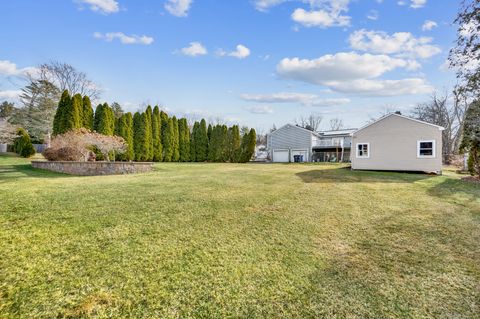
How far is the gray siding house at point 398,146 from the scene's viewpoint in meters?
14.4

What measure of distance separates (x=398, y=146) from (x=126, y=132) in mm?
21103

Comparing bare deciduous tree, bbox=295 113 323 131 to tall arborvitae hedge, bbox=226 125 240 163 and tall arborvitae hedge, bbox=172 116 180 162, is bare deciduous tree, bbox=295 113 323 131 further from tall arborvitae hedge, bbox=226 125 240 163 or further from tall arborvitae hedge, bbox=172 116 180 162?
tall arborvitae hedge, bbox=172 116 180 162

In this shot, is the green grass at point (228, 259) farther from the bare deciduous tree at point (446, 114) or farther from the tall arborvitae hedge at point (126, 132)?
the bare deciduous tree at point (446, 114)

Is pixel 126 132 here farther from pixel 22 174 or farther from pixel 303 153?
pixel 303 153

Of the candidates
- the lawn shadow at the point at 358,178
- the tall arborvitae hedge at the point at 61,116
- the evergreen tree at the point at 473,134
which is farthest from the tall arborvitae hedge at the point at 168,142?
the evergreen tree at the point at 473,134

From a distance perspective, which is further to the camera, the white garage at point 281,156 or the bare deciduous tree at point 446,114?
the bare deciduous tree at point 446,114

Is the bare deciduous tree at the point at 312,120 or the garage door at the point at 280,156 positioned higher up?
the bare deciduous tree at the point at 312,120

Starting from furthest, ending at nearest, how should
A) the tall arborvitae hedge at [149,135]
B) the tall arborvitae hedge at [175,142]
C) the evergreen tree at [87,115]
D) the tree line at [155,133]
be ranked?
the tall arborvitae hedge at [175,142] → the tall arborvitae hedge at [149,135] → the evergreen tree at [87,115] → the tree line at [155,133]

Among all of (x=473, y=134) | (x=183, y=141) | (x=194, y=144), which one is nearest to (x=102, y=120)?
(x=183, y=141)

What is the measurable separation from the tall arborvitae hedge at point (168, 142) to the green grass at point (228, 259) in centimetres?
1870

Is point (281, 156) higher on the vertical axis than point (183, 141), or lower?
lower

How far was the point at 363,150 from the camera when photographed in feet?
54.9

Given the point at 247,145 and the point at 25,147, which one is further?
the point at 247,145

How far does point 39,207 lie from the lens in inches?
195
